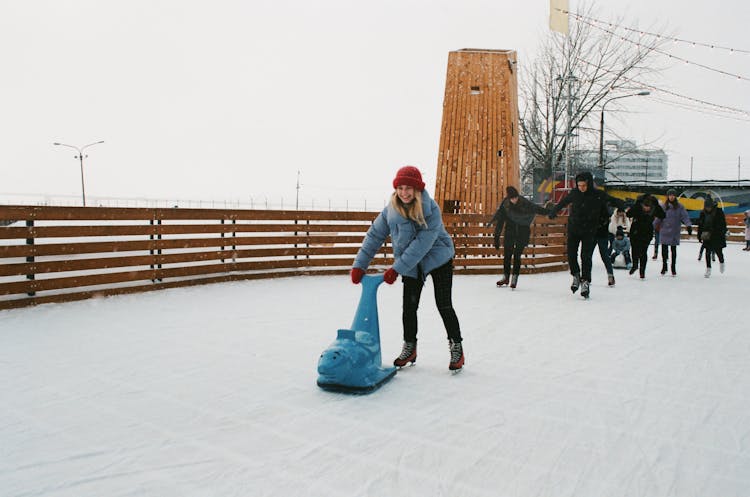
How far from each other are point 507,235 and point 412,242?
5.10 metres

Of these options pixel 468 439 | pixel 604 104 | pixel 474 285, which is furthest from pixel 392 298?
pixel 604 104

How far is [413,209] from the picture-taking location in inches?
143

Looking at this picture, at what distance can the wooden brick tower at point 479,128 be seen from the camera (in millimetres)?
12297

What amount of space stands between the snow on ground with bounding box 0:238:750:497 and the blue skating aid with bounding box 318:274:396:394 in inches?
3.9

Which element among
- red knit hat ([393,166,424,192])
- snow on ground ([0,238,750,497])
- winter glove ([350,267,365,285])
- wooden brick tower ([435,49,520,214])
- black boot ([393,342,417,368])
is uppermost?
wooden brick tower ([435,49,520,214])

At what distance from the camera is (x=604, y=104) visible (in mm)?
22531

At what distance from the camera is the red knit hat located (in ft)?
11.8

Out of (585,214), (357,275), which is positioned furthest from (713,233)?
(357,275)

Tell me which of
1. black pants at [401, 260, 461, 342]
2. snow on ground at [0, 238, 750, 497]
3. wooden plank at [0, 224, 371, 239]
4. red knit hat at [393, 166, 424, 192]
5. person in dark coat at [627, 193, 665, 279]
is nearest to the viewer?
snow on ground at [0, 238, 750, 497]

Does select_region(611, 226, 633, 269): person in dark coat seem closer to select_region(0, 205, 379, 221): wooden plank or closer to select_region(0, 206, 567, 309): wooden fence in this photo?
select_region(0, 206, 567, 309): wooden fence

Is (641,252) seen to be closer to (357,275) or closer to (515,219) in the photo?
(515,219)

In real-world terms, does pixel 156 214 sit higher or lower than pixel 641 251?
higher

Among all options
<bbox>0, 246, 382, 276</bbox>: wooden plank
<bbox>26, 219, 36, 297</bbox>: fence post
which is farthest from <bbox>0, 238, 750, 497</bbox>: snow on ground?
<bbox>0, 246, 382, 276</bbox>: wooden plank

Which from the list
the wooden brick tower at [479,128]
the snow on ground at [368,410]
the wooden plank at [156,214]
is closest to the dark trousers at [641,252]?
the wooden brick tower at [479,128]
